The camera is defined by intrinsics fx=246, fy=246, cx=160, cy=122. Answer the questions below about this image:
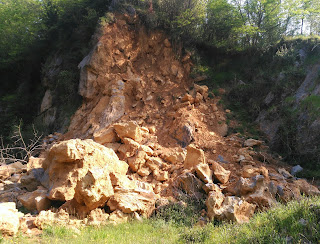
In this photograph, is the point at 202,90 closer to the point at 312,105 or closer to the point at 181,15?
the point at 181,15

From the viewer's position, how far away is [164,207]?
224 inches

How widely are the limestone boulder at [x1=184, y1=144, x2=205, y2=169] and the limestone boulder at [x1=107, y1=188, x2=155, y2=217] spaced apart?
1561 millimetres

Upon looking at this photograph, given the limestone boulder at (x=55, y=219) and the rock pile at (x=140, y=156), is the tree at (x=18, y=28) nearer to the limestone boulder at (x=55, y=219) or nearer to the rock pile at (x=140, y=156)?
the rock pile at (x=140, y=156)

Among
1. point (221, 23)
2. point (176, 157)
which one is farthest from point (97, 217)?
point (221, 23)

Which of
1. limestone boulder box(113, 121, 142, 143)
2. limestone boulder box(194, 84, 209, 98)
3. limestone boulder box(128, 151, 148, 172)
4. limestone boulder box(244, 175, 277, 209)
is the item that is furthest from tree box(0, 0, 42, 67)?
limestone boulder box(244, 175, 277, 209)

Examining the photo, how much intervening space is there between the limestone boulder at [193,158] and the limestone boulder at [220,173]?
395mm

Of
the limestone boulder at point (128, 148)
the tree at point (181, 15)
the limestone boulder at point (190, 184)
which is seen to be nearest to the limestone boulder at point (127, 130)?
the limestone boulder at point (128, 148)

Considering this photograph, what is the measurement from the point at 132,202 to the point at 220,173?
248 centimetres

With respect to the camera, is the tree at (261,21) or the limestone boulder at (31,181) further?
the tree at (261,21)

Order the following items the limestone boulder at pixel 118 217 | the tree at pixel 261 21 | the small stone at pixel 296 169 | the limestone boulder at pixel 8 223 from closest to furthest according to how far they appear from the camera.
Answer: the limestone boulder at pixel 8 223
the limestone boulder at pixel 118 217
the small stone at pixel 296 169
the tree at pixel 261 21

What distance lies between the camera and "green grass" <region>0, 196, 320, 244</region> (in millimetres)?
3416

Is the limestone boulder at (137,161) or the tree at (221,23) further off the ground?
the tree at (221,23)

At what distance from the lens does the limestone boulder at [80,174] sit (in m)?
5.07

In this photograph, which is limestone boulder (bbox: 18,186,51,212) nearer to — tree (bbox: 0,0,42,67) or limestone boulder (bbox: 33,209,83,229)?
limestone boulder (bbox: 33,209,83,229)
